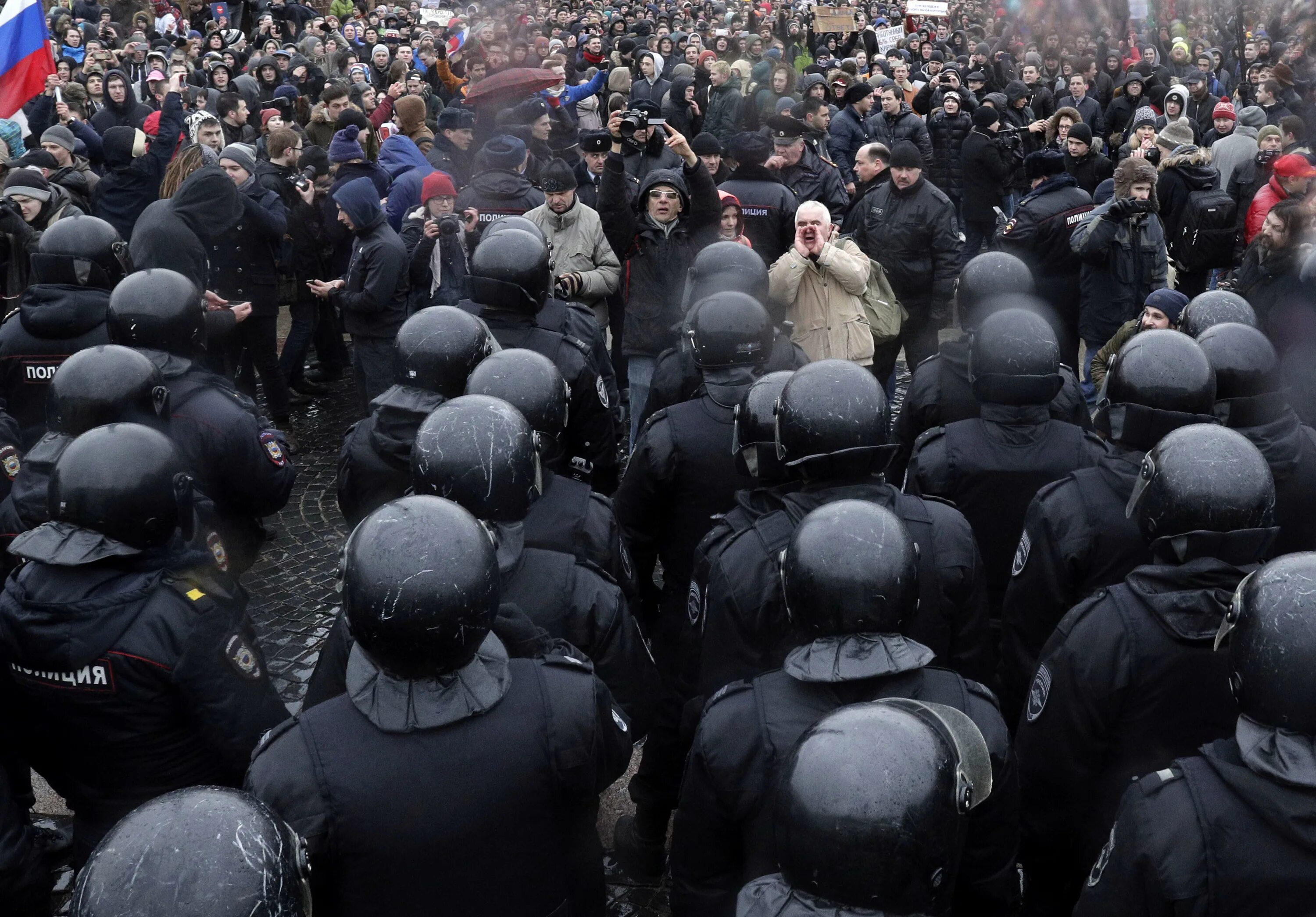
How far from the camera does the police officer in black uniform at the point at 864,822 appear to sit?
1.79 meters

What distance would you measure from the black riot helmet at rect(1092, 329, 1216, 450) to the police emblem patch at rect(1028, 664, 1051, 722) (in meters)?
1.04

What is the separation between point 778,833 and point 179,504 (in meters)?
2.09

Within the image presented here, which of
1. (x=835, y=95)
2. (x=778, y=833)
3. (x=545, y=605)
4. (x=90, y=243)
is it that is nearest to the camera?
(x=778, y=833)

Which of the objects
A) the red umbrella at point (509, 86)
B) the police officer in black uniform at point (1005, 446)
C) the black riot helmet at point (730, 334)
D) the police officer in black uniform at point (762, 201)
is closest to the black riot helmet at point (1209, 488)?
the police officer in black uniform at point (1005, 446)

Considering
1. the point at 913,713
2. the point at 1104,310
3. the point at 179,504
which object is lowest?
the point at 1104,310

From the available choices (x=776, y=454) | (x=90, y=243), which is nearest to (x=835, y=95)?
(x=90, y=243)

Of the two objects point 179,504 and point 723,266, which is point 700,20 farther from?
point 179,504

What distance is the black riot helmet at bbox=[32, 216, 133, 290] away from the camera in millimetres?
5227

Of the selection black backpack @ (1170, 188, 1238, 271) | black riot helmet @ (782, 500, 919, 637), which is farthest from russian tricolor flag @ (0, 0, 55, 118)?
black backpack @ (1170, 188, 1238, 271)

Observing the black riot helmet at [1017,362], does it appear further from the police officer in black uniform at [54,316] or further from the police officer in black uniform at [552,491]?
the police officer in black uniform at [54,316]

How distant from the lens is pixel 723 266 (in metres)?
5.52

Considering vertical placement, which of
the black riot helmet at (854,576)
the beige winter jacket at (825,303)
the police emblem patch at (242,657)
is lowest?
the beige winter jacket at (825,303)

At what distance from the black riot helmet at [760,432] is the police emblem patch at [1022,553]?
83 centimetres

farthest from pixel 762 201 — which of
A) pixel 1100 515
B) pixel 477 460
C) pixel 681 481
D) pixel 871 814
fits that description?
pixel 871 814
